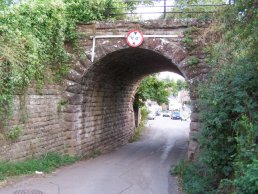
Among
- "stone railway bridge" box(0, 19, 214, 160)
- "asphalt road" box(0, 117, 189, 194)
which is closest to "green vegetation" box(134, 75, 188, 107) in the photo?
"stone railway bridge" box(0, 19, 214, 160)

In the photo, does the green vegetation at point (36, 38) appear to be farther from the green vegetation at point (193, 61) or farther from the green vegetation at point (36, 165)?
the green vegetation at point (193, 61)

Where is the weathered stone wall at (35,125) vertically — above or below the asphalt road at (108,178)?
above

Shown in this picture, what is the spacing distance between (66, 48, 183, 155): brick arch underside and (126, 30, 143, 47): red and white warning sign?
48 cm

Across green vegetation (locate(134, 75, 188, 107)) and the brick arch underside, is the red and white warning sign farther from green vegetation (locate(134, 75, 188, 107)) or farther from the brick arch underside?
green vegetation (locate(134, 75, 188, 107))

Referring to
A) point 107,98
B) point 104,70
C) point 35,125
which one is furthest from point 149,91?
point 35,125

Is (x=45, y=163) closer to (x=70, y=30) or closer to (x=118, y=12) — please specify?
(x=70, y=30)

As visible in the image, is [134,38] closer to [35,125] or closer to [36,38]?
[36,38]

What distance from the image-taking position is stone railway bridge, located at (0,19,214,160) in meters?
9.77

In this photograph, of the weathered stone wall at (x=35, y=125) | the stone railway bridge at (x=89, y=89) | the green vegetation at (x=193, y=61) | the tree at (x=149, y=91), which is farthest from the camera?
the tree at (x=149, y=91)

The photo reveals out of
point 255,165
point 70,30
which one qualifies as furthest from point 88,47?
point 255,165

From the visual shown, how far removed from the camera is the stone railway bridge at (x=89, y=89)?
9.77 metres

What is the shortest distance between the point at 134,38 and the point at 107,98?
14.3 feet

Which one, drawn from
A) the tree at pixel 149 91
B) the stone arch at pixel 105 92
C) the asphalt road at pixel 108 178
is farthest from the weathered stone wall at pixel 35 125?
the tree at pixel 149 91

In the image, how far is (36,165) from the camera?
938 cm
